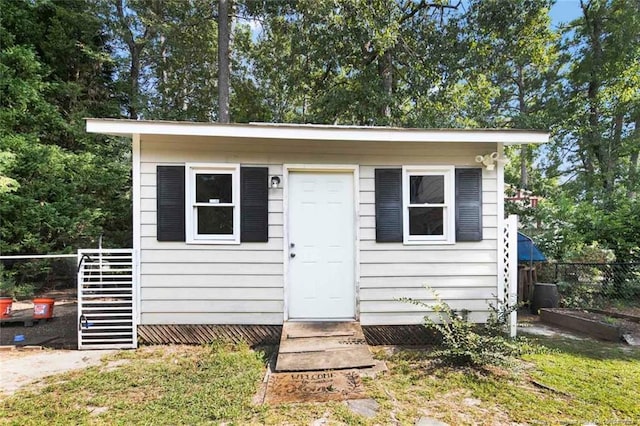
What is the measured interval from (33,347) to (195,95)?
973 centimetres

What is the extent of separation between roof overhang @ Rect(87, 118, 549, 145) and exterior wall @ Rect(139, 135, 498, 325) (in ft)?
0.70

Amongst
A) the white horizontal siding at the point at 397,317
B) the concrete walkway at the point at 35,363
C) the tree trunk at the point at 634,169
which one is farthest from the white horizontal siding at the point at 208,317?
the tree trunk at the point at 634,169

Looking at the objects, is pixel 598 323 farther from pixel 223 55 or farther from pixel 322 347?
pixel 223 55

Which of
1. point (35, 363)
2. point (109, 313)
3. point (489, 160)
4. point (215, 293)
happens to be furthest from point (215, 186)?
point (489, 160)

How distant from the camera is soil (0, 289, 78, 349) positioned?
408 centimetres

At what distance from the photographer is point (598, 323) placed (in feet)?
14.5

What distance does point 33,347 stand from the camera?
391cm

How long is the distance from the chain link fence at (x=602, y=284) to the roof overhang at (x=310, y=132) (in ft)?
12.0

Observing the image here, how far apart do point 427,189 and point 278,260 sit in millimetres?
2115

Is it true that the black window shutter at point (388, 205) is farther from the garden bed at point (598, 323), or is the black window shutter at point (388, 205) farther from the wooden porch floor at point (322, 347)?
the garden bed at point (598, 323)

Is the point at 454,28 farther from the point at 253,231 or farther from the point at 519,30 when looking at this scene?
the point at 253,231

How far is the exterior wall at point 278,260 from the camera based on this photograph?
13.2 ft

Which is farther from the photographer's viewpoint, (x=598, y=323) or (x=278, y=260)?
(x=598, y=323)

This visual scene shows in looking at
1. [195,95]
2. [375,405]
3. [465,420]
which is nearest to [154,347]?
[375,405]
